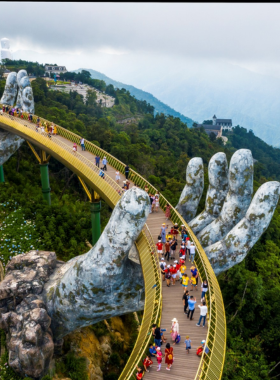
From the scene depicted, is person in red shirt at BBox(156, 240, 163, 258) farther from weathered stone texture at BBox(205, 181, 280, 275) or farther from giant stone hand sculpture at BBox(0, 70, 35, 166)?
giant stone hand sculpture at BBox(0, 70, 35, 166)

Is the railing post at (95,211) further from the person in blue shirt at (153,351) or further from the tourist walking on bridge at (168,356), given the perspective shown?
the tourist walking on bridge at (168,356)

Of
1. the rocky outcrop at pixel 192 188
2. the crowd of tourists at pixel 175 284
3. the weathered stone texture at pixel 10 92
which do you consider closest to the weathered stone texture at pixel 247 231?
the crowd of tourists at pixel 175 284

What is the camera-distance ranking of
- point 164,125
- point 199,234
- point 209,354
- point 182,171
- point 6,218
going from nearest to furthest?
point 209,354, point 199,234, point 6,218, point 182,171, point 164,125

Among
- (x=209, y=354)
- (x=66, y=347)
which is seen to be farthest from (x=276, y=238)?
(x=209, y=354)

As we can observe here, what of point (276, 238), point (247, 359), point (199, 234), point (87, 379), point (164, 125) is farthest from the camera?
point (164, 125)

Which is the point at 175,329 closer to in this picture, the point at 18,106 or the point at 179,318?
the point at 179,318

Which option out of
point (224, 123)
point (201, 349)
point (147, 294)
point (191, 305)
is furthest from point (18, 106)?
point (224, 123)

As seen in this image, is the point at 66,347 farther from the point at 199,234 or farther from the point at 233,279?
the point at 233,279

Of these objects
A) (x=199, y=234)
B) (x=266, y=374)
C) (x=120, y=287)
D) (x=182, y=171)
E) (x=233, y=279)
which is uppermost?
(x=182, y=171)
